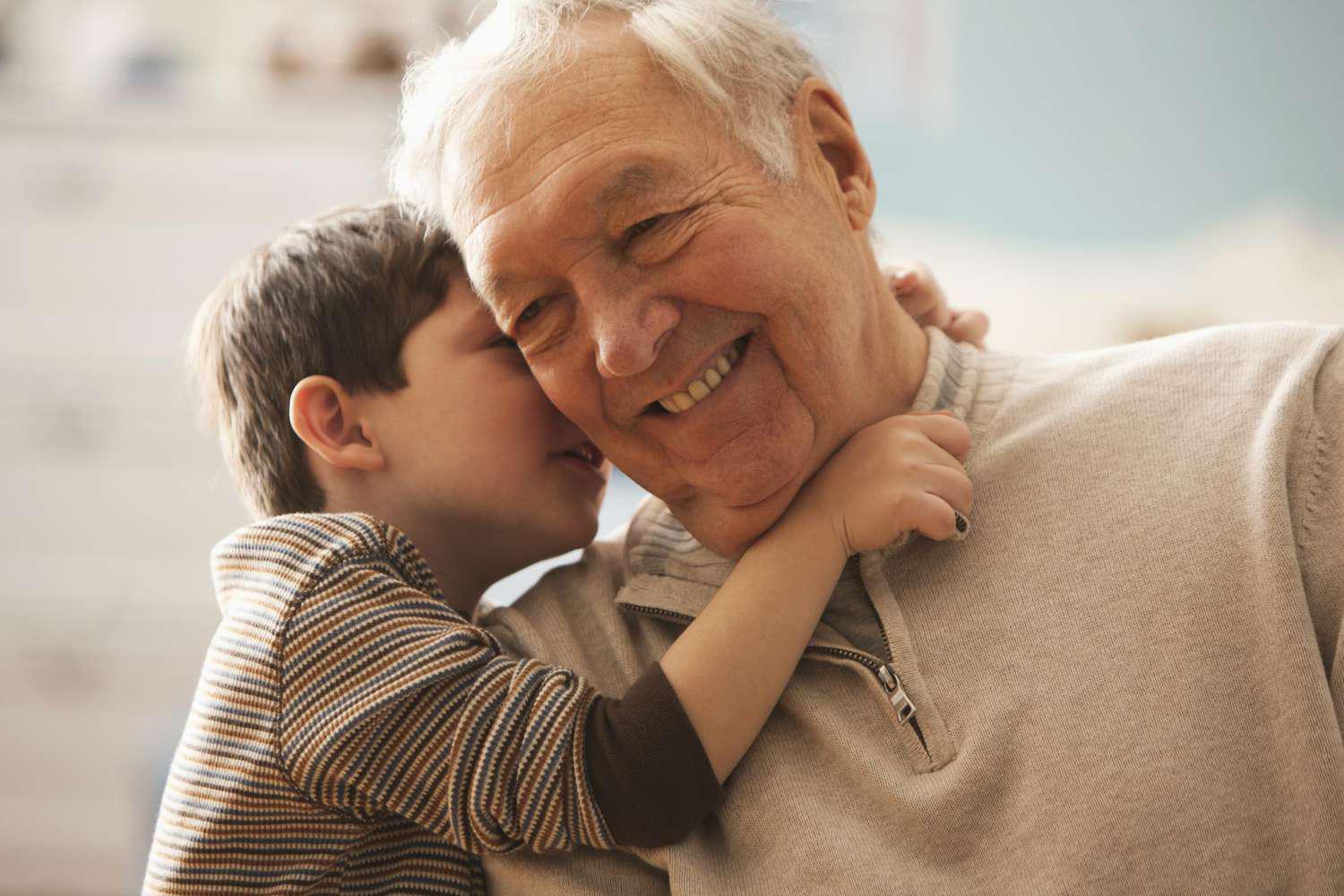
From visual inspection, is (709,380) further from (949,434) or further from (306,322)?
(306,322)

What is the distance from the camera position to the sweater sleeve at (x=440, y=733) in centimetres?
116

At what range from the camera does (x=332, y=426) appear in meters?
1.54

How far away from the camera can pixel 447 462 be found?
59.8 inches

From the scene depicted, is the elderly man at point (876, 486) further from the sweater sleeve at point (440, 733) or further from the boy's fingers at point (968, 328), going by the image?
the boy's fingers at point (968, 328)

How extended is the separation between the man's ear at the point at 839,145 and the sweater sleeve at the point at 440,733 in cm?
60

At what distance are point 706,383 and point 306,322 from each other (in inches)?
22.2

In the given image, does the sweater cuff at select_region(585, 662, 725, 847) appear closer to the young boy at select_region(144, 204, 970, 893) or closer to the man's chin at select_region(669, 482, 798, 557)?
the young boy at select_region(144, 204, 970, 893)

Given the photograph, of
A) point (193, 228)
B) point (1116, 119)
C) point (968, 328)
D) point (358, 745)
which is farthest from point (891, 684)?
point (193, 228)

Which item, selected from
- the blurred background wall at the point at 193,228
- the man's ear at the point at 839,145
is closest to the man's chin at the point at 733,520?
the man's ear at the point at 839,145

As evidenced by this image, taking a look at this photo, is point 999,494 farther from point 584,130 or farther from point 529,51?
point 529,51

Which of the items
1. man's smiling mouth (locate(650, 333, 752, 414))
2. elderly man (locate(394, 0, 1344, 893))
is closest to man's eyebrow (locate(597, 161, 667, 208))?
elderly man (locate(394, 0, 1344, 893))

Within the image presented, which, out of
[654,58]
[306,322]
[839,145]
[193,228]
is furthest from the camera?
[193,228]

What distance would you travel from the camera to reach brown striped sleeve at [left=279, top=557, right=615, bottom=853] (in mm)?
1161

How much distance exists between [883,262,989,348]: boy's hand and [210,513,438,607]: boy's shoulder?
703 mm
